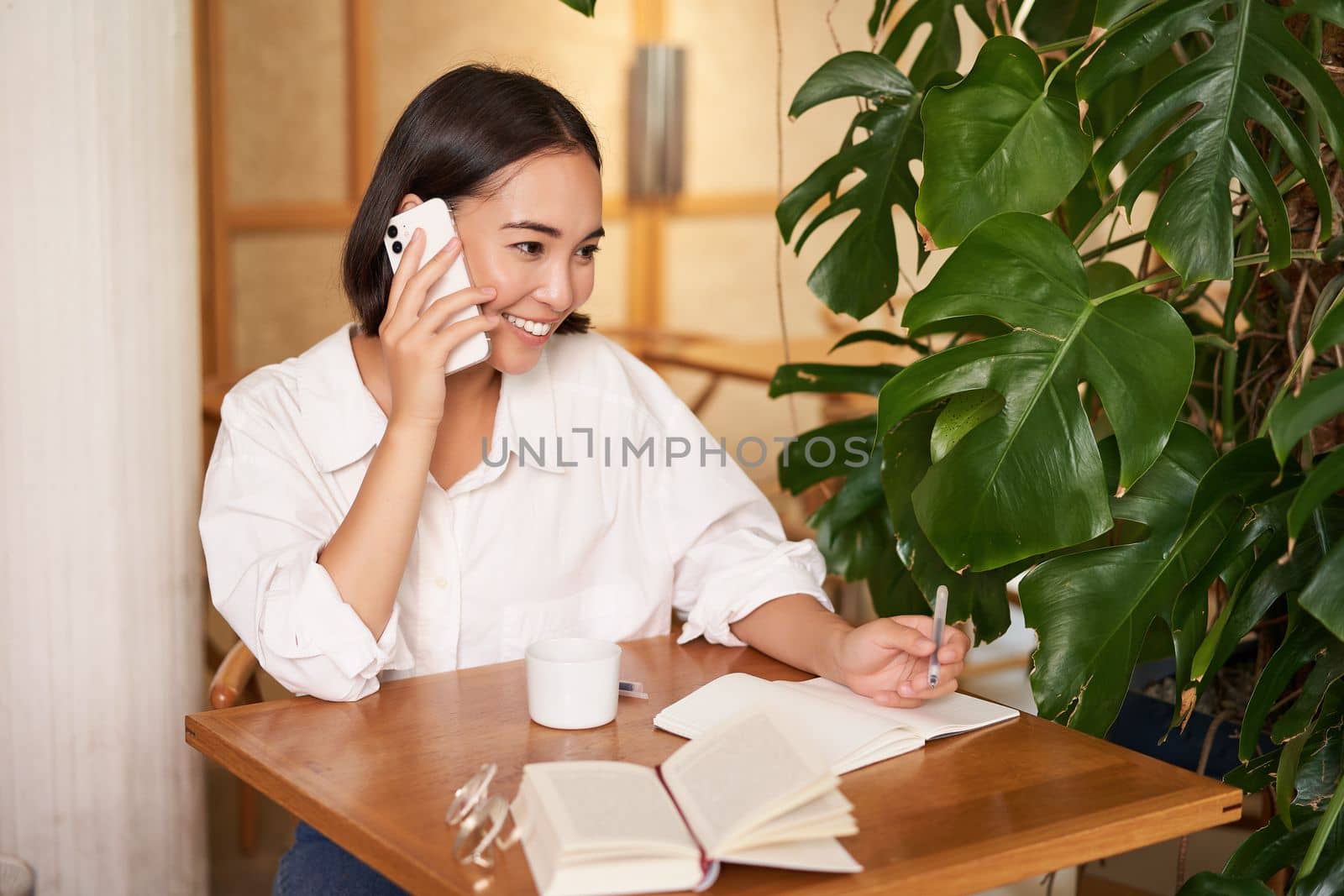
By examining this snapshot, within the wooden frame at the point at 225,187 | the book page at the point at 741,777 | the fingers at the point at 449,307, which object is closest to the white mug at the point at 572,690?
the book page at the point at 741,777

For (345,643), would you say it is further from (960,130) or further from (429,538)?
(960,130)

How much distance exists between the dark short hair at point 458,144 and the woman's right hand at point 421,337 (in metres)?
0.14

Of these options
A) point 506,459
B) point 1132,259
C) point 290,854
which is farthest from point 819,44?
point 290,854

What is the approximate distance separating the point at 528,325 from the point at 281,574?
41 centimetres

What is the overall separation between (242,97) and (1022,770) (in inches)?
141

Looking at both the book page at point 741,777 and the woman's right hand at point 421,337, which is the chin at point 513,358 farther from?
the book page at point 741,777

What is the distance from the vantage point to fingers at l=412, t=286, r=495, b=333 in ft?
4.60

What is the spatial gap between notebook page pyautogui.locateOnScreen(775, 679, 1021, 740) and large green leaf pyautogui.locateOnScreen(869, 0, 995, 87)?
3.10 ft

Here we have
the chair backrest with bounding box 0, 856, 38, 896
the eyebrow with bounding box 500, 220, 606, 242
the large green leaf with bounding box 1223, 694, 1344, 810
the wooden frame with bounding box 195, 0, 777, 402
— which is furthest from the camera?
the wooden frame with bounding box 195, 0, 777, 402

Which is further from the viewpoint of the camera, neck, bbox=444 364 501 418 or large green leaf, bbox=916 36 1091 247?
neck, bbox=444 364 501 418

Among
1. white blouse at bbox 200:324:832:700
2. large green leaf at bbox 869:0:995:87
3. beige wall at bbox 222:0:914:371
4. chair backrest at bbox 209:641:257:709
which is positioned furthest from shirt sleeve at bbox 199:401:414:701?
beige wall at bbox 222:0:914:371

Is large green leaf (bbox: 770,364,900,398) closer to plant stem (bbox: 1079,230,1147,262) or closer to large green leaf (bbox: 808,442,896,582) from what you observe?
large green leaf (bbox: 808,442,896,582)

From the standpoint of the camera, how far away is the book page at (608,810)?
2.97ft

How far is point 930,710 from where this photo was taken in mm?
1311
